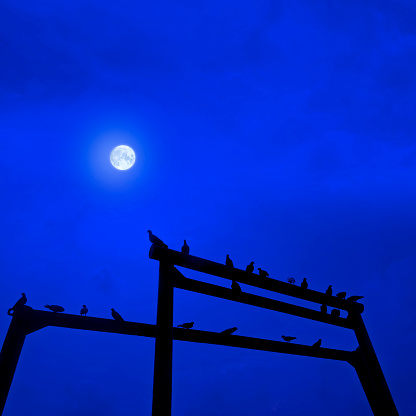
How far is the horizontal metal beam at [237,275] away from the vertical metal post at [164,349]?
0.67 ft

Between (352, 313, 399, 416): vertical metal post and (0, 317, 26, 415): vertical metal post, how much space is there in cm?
694

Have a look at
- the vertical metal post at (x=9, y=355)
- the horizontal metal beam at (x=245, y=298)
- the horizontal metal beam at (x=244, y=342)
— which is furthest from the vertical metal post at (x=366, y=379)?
the vertical metal post at (x=9, y=355)

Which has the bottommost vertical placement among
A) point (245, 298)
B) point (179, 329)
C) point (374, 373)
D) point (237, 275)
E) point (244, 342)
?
point (374, 373)

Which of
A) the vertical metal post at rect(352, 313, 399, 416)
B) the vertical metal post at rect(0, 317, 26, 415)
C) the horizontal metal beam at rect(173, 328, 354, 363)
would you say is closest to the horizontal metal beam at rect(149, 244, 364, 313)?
the vertical metal post at rect(352, 313, 399, 416)

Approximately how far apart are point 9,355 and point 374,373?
23.3 feet

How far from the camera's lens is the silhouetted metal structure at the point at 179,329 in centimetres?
400

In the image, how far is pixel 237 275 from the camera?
573cm

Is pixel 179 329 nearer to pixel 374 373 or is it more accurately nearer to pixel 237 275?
pixel 237 275

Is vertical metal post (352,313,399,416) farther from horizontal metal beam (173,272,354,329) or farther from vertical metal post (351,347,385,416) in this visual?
horizontal metal beam (173,272,354,329)

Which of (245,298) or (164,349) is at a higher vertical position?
(245,298)

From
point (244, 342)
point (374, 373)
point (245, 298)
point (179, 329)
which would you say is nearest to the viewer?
point (179, 329)

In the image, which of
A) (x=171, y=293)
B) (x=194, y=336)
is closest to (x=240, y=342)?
(x=194, y=336)

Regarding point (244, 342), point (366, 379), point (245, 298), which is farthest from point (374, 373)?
point (245, 298)

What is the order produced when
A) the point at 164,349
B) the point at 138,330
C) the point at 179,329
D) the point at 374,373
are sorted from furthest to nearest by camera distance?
the point at 374,373, the point at 179,329, the point at 138,330, the point at 164,349
